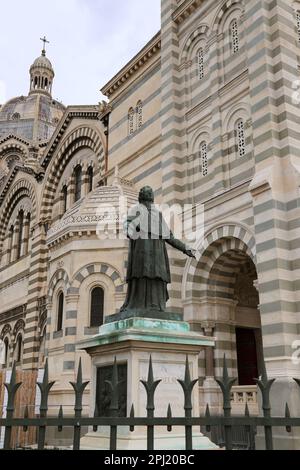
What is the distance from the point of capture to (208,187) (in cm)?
1561

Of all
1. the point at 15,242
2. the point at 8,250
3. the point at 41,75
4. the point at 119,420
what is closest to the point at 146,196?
the point at 119,420

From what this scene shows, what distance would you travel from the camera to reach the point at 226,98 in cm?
1546

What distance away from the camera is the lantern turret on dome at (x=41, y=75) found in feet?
198

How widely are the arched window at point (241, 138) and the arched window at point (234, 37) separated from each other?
8.28 feet

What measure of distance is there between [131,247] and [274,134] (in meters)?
7.97

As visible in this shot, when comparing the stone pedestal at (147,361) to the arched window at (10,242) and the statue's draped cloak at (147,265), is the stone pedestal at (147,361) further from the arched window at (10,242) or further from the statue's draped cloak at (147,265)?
the arched window at (10,242)

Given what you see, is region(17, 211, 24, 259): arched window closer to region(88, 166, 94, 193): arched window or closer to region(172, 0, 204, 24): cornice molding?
region(88, 166, 94, 193): arched window

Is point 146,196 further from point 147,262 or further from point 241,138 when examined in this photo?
point 241,138

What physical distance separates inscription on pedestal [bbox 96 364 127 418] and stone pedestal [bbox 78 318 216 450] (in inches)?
3.1

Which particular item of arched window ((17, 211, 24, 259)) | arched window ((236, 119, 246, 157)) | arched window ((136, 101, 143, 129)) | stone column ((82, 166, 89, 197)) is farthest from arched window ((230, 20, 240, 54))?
arched window ((17, 211, 24, 259))

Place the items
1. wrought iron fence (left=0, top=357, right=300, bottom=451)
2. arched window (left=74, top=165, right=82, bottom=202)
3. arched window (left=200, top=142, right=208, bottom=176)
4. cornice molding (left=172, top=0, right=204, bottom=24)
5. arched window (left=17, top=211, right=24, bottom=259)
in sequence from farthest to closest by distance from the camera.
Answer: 1. arched window (left=17, top=211, right=24, bottom=259)
2. arched window (left=74, top=165, right=82, bottom=202)
3. cornice molding (left=172, top=0, right=204, bottom=24)
4. arched window (left=200, top=142, right=208, bottom=176)
5. wrought iron fence (left=0, top=357, right=300, bottom=451)

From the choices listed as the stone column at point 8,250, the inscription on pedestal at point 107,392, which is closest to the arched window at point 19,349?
the stone column at point 8,250

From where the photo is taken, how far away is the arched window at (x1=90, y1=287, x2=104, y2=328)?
17031mm
